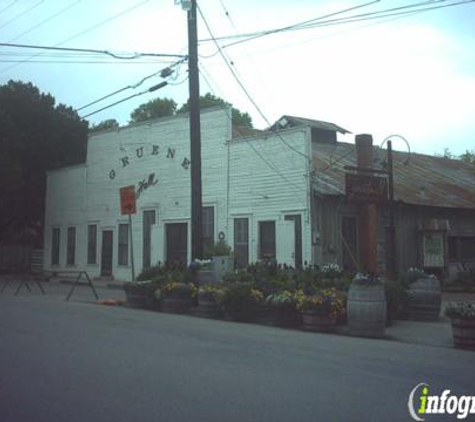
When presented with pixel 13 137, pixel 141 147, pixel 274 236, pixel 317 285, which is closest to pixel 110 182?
pixel 141 147

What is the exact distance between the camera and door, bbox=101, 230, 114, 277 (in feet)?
96.0

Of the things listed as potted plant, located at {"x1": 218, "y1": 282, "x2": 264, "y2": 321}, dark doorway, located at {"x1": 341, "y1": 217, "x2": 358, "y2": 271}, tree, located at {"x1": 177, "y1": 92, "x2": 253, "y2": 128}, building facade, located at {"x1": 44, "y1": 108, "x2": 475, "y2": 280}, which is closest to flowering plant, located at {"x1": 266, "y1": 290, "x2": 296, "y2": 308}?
potted plant, located at {"x1": 218, "y1": 282, "x2": 264, "y2": 321}

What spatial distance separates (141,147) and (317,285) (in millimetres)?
15411

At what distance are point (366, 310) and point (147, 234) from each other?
54.0 feet

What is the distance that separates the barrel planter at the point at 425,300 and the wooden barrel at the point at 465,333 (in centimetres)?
357

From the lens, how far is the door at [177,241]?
84.1 feet

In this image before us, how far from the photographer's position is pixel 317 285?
48.4 feet

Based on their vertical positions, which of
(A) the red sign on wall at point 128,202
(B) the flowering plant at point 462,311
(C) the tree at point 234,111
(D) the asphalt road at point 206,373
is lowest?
(D) the asphalt road at point 206,373

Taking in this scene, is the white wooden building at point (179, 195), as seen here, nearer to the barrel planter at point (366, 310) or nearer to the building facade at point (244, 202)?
the building facade at point (244, 202)

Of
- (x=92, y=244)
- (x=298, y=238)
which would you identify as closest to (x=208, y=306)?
(x=298, y=238)

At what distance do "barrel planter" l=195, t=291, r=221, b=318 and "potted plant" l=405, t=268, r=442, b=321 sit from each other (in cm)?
456

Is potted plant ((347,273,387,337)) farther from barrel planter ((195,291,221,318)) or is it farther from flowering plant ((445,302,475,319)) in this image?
barrel planter ((195,291,221,318))

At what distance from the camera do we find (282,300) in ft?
45.0

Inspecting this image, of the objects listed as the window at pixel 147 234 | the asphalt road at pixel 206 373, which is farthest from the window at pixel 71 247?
the asphalt road at pixel 206 373
